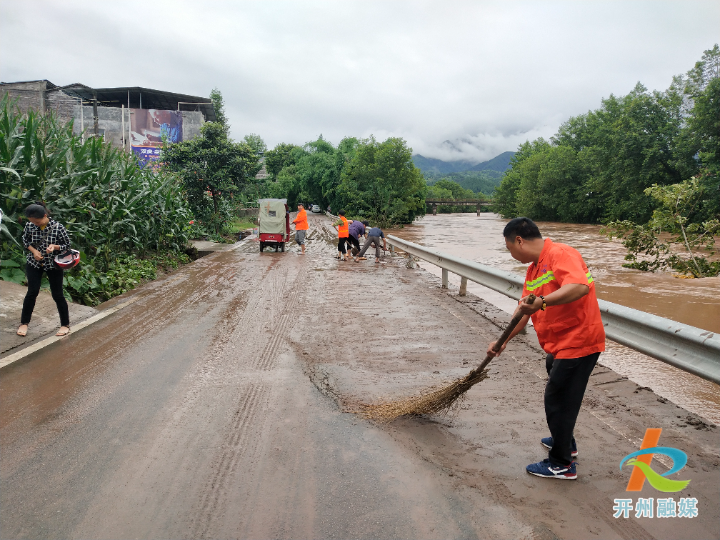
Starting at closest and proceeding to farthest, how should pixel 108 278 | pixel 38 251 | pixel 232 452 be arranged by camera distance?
1. pixel 232 452
2. pixel 38 251
3. pixel 108 278

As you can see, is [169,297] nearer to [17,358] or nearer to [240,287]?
[240,287]

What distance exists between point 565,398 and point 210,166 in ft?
73.0

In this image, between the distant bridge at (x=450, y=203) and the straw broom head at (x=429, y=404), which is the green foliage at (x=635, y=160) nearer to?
the straw broom head at (x=429, y=404)

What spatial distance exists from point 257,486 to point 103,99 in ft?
154

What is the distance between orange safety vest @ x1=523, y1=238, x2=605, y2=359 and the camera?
296cm

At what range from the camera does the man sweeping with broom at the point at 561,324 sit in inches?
115

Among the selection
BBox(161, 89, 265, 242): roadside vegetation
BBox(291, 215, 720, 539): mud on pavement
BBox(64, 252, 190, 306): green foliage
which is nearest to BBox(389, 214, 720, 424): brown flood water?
BBox(291, 215, 720, 539): mud on pavement

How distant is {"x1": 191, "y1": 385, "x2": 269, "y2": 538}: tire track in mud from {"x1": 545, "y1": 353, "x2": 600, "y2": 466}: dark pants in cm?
191

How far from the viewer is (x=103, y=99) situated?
42438 mm

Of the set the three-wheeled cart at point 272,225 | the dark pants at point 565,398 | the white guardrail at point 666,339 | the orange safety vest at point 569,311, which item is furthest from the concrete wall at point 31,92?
the dark pants at point 565,398

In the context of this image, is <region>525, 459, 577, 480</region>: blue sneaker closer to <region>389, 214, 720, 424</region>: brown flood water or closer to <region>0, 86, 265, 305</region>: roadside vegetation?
<region>389, 214, 720, 424</region>: brown flood water

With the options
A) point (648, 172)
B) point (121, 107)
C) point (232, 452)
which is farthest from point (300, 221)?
point (648, 172)

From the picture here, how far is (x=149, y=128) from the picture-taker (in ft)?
137

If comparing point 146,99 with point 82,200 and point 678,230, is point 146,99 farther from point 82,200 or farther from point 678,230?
point 678,230
